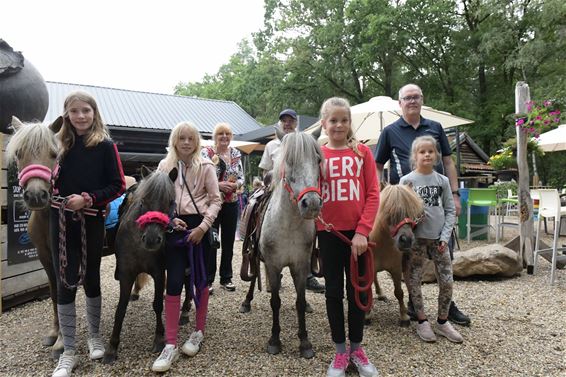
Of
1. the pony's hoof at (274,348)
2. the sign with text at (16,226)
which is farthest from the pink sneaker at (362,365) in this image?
the sign with text at (16,226)

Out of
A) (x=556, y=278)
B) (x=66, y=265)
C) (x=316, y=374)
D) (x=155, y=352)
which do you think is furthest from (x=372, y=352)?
(x=556, y=278)

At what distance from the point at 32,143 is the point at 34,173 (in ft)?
1.02

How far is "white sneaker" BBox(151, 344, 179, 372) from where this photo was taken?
265cm

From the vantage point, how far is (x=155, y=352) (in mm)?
2994

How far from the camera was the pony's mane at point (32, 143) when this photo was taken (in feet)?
8.63

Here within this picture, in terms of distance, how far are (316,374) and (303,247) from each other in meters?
0.92

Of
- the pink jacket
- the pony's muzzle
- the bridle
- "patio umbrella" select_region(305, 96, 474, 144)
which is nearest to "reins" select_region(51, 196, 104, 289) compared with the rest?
the pink jacket

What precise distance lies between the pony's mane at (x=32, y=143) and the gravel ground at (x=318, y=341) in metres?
1.65

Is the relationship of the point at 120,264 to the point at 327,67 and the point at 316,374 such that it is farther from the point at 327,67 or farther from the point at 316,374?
the point at 327,67

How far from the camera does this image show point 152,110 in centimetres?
1563

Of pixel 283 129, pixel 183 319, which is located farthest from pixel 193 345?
pixel 283 129

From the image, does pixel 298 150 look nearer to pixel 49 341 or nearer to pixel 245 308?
pixel 245 308

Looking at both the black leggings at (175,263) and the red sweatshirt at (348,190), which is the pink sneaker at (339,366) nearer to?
the red sweatshirt at (348,190)

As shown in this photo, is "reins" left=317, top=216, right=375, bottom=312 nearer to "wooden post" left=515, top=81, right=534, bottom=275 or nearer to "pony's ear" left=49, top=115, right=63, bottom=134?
"pony's ear" left=49, top=115, right=63, bottom=134
